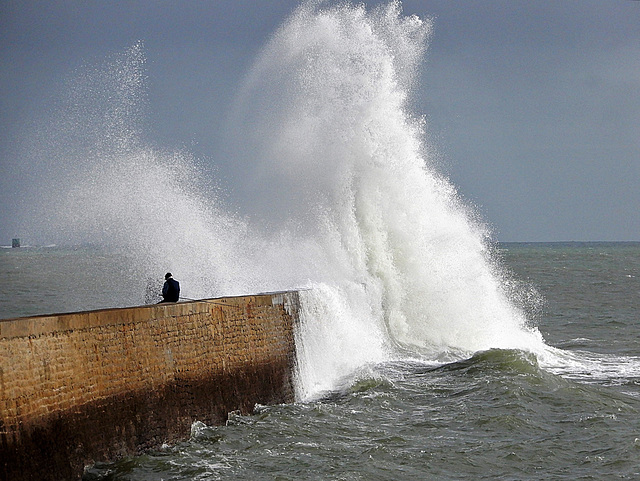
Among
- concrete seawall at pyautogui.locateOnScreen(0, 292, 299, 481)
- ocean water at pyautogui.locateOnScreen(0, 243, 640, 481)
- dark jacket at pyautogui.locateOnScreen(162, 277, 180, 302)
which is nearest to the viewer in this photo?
concrete seawall at pyautogui.locateOnScreen(0, 292, 299, 481)

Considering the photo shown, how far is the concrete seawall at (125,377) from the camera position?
755 cm

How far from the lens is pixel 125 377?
904 cm

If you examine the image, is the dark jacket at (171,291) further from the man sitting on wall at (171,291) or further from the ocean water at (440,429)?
the ocean water at (440,429)

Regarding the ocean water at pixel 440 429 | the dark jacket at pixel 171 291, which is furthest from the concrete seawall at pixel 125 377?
the dark jacket at pixel 171 291

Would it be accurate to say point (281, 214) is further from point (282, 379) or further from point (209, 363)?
point (209, 363)

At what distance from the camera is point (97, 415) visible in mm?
8484

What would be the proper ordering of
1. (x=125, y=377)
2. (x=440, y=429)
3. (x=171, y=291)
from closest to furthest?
(x=125, y=377) → (x=440, y=429) → (x=171, y=291)

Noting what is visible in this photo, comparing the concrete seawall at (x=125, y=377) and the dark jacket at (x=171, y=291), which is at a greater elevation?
the dark jacket at (x=171, y=291)

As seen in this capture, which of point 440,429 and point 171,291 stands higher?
point 171,291

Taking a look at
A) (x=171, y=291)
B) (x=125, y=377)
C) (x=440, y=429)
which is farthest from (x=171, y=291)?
(x=440, y=429)

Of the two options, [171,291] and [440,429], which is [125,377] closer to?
[171,291]

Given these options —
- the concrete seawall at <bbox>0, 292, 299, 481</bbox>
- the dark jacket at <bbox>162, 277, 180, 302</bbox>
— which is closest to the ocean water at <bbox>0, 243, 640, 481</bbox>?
the concrete seawall at <bbox>0, 292, 299, 481</bbox>

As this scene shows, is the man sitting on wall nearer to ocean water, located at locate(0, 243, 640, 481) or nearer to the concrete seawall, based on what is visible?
the concrete seawall

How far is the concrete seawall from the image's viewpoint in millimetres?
7555
